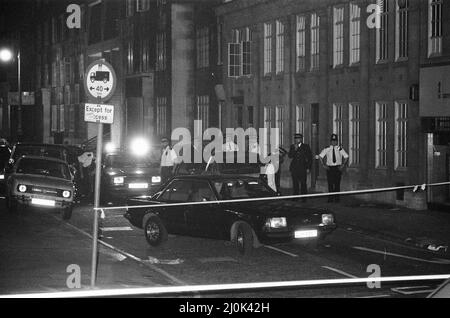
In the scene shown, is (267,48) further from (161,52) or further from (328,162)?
(161,52)

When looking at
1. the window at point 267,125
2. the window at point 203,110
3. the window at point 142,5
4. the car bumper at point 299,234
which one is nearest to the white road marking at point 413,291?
the car bumper at point 299,234

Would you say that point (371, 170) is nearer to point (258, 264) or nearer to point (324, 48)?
point (324, 48)

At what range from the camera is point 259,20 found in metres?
38.4

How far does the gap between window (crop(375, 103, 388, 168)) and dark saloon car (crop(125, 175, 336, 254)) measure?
11988 millimetres

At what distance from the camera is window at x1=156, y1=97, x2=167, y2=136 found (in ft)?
167

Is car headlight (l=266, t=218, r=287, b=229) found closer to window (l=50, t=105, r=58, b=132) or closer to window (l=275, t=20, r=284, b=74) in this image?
window (l=275, t=20, r=284, b=74)

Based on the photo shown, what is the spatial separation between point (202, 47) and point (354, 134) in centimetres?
1623

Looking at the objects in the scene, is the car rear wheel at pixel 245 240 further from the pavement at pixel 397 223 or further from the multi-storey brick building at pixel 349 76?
the multi-storey brick building at pixel 349 76

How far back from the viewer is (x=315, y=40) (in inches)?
1346

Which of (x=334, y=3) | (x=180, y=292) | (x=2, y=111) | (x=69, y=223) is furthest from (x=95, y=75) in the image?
(x=2, y=111)

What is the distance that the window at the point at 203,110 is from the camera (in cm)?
4569

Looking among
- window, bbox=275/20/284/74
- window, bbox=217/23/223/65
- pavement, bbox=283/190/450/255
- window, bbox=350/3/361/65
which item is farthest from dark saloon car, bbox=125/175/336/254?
window, bbox=217/23/223/65

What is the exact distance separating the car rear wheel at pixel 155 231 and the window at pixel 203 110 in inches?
1056
